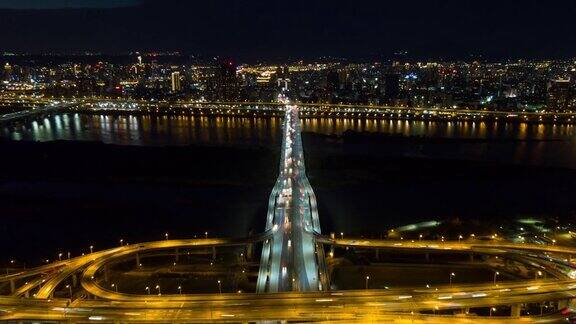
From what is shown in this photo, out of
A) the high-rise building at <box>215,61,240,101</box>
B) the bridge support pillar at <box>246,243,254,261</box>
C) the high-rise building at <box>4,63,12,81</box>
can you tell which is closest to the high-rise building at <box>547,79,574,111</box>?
the high-rise building at <box>215,61,240,101</box>

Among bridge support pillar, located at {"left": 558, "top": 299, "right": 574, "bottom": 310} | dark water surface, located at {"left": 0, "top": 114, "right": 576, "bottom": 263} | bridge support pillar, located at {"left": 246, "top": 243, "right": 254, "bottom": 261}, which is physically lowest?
dark water surface, located at {"left": 0, "top": 114, "right": 576, "bottom": 263}

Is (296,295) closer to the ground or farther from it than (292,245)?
farther from it

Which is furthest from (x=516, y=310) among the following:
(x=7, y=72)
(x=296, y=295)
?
(x=7, y=72)

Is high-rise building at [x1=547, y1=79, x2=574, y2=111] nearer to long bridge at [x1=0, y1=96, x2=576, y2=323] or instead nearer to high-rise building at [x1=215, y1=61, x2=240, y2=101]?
high-rise building at [x1=215, y1=61, x2=240, y2=101]

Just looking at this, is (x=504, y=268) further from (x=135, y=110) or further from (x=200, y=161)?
(x=135, y=110)

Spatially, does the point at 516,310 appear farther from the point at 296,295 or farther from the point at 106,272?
the point at 106,272

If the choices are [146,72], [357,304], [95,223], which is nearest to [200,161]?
[95,223]
